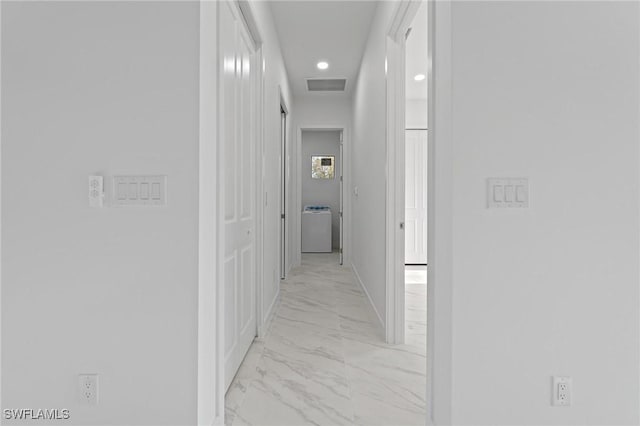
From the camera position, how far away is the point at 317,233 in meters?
7.64

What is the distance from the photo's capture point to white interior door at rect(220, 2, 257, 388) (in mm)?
2049

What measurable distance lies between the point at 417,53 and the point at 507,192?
344cm

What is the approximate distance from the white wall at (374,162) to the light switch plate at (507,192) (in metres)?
1.50

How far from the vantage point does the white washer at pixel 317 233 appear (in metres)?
7.63

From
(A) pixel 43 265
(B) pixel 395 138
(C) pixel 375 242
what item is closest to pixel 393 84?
(B) pixel 395 138

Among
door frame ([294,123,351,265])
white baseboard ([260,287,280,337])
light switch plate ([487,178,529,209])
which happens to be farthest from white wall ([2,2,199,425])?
door frame ([294,123,351,265])

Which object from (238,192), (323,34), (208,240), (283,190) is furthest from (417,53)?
(208,240)

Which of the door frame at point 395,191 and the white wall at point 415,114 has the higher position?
the white wall at point 415,114

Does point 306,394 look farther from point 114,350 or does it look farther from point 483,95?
point 483,95

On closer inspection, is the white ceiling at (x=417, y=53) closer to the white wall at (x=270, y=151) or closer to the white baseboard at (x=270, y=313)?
the white wall at (x=270, y=151)

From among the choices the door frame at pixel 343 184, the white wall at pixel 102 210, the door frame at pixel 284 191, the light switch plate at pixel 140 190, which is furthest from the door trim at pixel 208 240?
the door frame at pixel 343 184

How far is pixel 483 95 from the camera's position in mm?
1388

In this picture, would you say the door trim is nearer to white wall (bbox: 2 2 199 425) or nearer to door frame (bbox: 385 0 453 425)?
white wall (bbox: 2 2 199 425)

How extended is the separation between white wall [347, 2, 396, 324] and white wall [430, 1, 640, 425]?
4.69 feet
